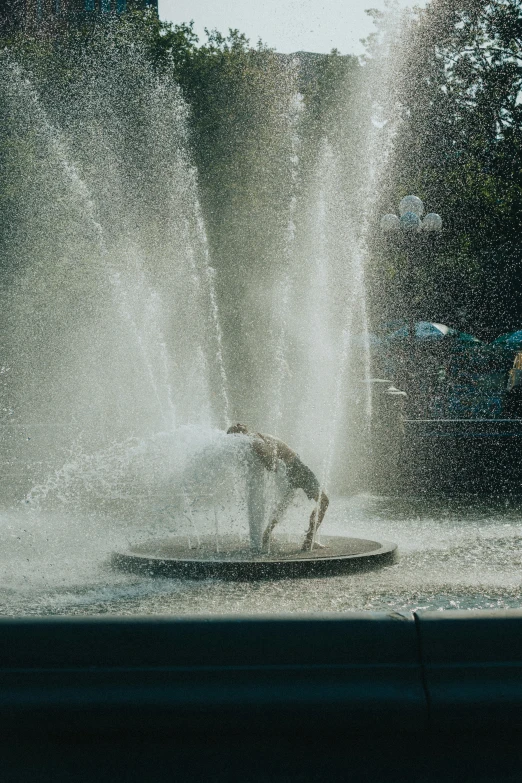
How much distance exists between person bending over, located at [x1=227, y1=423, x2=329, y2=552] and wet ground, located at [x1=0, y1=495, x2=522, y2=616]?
2.39 feet

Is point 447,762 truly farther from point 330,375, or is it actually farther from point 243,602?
point 330,375

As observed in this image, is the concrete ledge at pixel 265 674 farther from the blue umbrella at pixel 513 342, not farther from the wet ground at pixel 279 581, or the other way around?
the blue umbrella at pixel 513 342

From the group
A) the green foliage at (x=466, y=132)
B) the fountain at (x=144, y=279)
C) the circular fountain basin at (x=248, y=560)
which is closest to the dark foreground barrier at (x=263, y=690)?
the circular fountain basin at (x=248, y=560)

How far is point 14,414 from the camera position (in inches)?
1195

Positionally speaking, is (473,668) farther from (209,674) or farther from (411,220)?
(411,220)

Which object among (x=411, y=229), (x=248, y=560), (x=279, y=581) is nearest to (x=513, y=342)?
(x=411, y=229)

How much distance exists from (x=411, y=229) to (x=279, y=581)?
15.4 m

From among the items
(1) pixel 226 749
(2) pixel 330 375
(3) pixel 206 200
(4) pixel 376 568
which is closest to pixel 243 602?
(4) pixel 376 568

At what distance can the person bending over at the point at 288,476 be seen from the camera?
26.9ft

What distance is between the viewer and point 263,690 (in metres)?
3.76

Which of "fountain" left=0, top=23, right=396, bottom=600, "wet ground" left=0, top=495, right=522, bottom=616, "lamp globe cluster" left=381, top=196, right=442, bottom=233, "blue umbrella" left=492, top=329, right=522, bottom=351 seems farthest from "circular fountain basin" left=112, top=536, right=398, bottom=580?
"blue umbrella" left=492, top=329, right=522, bottom=351

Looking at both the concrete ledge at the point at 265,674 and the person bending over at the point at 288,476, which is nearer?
the concrete ledge at the point at 265,674

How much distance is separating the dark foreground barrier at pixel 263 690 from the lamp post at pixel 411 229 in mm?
17354

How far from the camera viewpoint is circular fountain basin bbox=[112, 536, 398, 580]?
7289 millimetres
